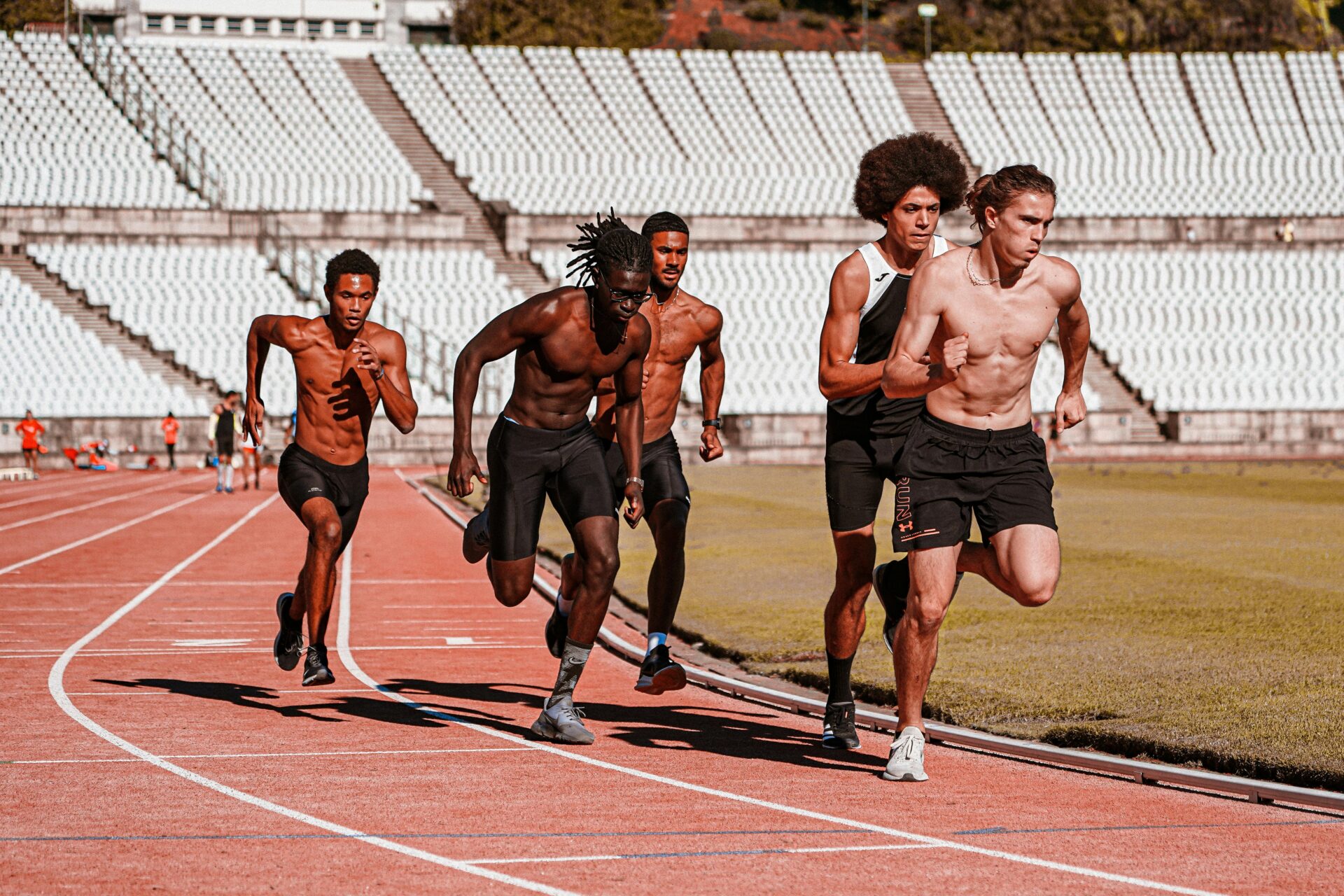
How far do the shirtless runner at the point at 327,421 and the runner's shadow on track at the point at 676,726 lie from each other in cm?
84

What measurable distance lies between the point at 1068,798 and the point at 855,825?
3.38 feet

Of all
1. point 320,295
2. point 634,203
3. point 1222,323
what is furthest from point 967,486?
point 634,203

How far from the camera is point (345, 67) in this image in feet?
192

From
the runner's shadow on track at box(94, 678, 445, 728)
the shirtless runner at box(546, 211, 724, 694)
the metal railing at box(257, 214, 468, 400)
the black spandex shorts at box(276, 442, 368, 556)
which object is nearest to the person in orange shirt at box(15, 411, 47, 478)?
the metal railing at box(257, 214, 468, 400)

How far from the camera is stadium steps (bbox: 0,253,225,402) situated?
44.2 meters

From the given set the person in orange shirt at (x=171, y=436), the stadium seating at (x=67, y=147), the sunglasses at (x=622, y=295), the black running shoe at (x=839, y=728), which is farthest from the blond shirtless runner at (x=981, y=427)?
the stadium seating at (x=67, y=147)

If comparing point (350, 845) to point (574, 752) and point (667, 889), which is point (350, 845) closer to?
point (667, 889)

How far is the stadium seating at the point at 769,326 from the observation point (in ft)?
157

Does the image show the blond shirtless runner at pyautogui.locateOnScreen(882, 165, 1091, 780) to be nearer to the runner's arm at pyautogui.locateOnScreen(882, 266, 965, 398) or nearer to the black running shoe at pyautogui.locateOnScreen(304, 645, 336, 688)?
the runner's arm at pyautogui.locateOnScreen(882, 266, 965, 398)

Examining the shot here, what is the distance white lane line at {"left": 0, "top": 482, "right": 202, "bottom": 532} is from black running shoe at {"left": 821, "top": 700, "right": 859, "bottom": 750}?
59.1 feet

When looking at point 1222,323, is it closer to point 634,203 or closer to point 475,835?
point 634,203

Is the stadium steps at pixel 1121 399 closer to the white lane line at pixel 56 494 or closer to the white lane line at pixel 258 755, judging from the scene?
the white lane line at pixel 56 494

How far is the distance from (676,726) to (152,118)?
158 ft

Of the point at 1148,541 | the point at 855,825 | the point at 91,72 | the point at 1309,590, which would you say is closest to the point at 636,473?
the point at 855,825
